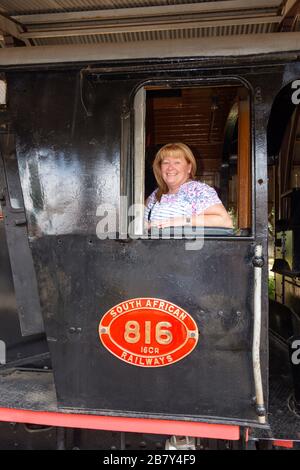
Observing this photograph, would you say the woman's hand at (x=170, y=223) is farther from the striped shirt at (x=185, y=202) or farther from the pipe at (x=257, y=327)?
the pipe at (x=257, y=327)

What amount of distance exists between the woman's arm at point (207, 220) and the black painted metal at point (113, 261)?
126 mm

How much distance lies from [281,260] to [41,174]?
279 centimetres

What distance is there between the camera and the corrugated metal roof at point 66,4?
237 cm

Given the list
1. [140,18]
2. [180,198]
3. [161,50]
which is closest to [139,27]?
[140,18]

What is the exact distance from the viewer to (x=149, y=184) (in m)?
2.27

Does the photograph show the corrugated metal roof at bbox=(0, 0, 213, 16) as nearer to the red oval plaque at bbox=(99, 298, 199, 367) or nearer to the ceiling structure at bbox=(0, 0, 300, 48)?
the ceiling structure at bbox=(0, 0, 300, 48)

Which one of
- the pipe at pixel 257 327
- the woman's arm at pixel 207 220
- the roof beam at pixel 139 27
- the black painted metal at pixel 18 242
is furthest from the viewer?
the roof beam at pixel 139 27

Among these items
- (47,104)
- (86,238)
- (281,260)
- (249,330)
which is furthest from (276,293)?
(47,104)

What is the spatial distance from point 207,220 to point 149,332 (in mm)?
621

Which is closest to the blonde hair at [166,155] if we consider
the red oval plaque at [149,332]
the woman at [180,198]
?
the woman at [180,198]

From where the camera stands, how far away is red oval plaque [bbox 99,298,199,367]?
6.30ft

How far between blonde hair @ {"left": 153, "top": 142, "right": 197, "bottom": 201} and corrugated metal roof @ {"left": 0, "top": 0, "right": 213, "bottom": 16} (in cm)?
92

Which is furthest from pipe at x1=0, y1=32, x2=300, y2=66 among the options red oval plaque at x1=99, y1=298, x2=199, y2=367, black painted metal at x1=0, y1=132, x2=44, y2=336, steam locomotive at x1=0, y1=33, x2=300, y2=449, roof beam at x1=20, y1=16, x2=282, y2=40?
red oval plaque at x1=99, y1=298, x2=199, y2=367
